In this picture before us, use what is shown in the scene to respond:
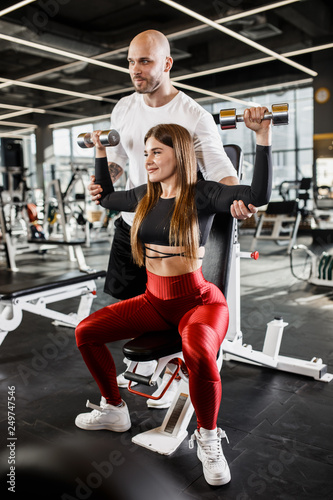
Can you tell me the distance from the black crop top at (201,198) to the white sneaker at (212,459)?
653 mm

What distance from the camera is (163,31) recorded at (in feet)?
19.3

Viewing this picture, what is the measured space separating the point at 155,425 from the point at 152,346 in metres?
0.52

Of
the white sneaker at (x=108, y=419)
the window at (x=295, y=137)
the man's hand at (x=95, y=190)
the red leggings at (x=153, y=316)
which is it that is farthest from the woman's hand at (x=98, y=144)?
the window at (x=295, y=137)

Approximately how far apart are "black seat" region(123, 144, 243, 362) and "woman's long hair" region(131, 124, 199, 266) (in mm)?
245

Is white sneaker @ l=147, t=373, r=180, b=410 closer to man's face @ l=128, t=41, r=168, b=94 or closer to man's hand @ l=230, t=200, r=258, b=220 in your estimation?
man's hand @ l=230, t=200, r=258, b=220

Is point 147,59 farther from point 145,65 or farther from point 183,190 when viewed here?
point 183,190

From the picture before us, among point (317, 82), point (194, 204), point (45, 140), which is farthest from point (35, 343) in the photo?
point (45, 140)

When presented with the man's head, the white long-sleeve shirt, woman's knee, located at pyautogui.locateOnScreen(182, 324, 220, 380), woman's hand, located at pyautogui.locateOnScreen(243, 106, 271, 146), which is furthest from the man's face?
woman's knee, located at pyautogui.locateOnScreen(182, 324, 220, 380)

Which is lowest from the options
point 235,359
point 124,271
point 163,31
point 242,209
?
point 235,359

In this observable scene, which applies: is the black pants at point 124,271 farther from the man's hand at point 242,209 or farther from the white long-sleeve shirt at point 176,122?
the man's hand at point 242,209

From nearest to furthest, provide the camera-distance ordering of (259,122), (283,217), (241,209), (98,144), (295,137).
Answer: (259,122) < (241,209) < (98,144) < (283,217) < (295,137)

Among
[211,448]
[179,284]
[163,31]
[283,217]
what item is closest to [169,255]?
[179,284]

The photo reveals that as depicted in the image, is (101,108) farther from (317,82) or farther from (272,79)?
(317,82)

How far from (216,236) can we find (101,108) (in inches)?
410
